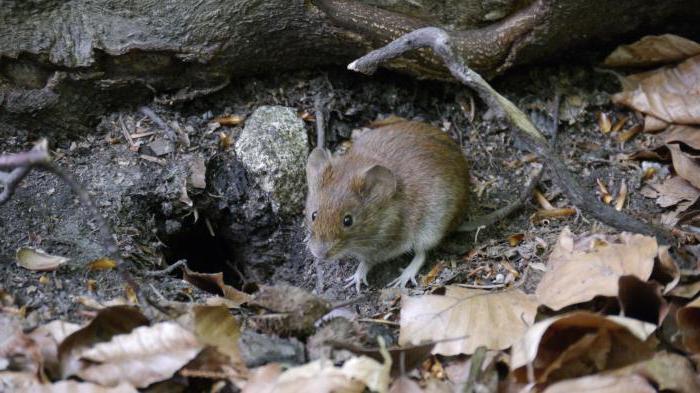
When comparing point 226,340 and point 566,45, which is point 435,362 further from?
point 566,45

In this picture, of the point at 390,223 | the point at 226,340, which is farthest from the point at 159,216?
the point at 226,340

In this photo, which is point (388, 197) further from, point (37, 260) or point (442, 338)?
point (37, 260)

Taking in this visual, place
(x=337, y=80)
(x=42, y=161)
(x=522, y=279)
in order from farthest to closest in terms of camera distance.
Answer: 1. (x=337, y=80)
2. (x=522, y=279)
3. (x=42, y=161)

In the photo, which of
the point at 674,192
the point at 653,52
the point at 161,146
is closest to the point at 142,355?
the point at 161,146

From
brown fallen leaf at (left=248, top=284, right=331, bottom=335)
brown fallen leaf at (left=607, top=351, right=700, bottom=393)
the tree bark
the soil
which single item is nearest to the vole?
the soil

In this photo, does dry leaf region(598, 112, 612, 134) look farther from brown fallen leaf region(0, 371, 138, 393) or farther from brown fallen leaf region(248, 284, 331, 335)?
brown fallen leaf region(0, 371, 138, 393)

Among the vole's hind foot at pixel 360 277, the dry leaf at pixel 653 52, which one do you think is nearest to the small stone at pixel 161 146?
the vole's hind foot at pixel 360 277
